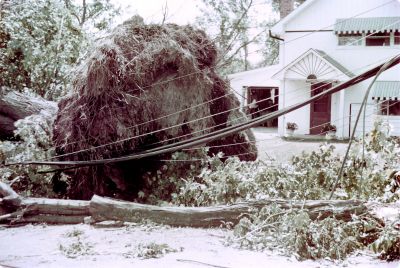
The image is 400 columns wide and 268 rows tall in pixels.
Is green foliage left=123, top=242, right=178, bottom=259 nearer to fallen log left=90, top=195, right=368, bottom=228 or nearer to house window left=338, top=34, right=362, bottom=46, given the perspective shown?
fallen log left=90, top=195, right=368, bottom=228

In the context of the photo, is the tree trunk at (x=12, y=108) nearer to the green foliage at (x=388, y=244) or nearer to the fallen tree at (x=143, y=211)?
the fallen tree at (x=143, y=211)

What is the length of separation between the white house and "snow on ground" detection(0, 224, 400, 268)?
8.60m

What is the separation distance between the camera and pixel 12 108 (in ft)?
24.6

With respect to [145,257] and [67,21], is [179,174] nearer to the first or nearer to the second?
[145,257]

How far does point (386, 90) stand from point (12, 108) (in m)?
10.4

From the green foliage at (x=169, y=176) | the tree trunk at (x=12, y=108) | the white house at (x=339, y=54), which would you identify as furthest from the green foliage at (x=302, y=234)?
the white house at (x=339, y=54)

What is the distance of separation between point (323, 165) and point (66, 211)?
338cm

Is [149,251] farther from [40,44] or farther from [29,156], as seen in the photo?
[40,44]

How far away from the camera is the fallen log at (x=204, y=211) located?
14.9ft

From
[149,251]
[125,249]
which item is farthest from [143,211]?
[149,251]

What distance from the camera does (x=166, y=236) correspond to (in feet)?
15.3

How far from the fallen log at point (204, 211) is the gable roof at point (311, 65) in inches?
392

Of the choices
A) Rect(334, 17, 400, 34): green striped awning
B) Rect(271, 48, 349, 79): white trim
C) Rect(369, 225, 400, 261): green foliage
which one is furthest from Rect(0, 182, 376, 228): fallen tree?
Rect(271, 48, 349, 79): white trim

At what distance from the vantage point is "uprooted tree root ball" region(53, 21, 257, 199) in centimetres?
620
